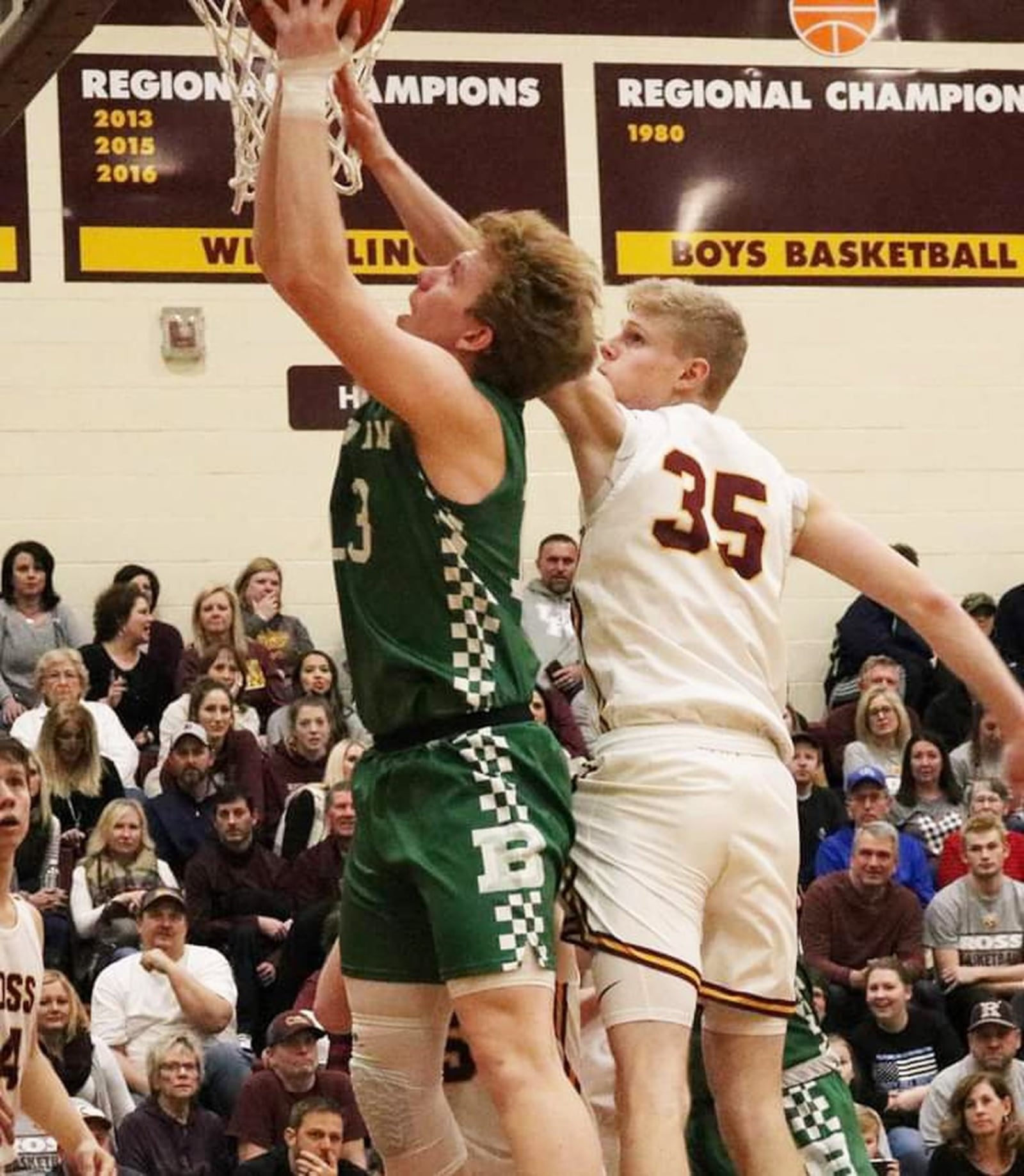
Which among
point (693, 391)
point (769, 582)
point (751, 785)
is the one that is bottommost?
point (751, 785)

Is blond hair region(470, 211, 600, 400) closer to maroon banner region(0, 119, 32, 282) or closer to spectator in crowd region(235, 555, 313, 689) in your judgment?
spectator in crowd region(235, 555, 313, 689)

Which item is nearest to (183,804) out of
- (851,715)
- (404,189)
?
(851,715)

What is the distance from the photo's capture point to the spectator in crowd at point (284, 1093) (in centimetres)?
1170

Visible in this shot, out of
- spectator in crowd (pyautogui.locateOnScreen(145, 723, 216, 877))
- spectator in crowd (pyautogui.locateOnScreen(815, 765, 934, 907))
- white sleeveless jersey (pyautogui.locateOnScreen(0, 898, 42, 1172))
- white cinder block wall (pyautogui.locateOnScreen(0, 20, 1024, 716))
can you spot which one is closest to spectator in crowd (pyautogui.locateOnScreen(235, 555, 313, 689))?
white cinder block wall (pyautogui.locateOnScreen(0, 20, 1024, 716))

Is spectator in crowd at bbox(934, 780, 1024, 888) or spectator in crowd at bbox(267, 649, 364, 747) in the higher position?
spectator in crowd at bbox(267, 649, 364, 747)

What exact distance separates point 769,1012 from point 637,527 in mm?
1139

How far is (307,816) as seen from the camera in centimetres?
1439

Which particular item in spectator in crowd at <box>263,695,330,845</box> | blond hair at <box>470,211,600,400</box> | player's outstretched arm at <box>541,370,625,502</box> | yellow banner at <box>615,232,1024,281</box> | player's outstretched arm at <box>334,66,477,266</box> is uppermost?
yellow banner at <box>615,232,1024,281</box>

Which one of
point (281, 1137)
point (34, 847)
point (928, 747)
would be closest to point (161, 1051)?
point (281, 1137)

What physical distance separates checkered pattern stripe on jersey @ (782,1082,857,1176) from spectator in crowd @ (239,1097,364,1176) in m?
5.24

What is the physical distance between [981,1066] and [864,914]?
5.16 feet

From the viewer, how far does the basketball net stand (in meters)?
6.18

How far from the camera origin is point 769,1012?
5754 mm

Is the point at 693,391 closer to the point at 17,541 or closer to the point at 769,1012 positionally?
the point at 769,1012
